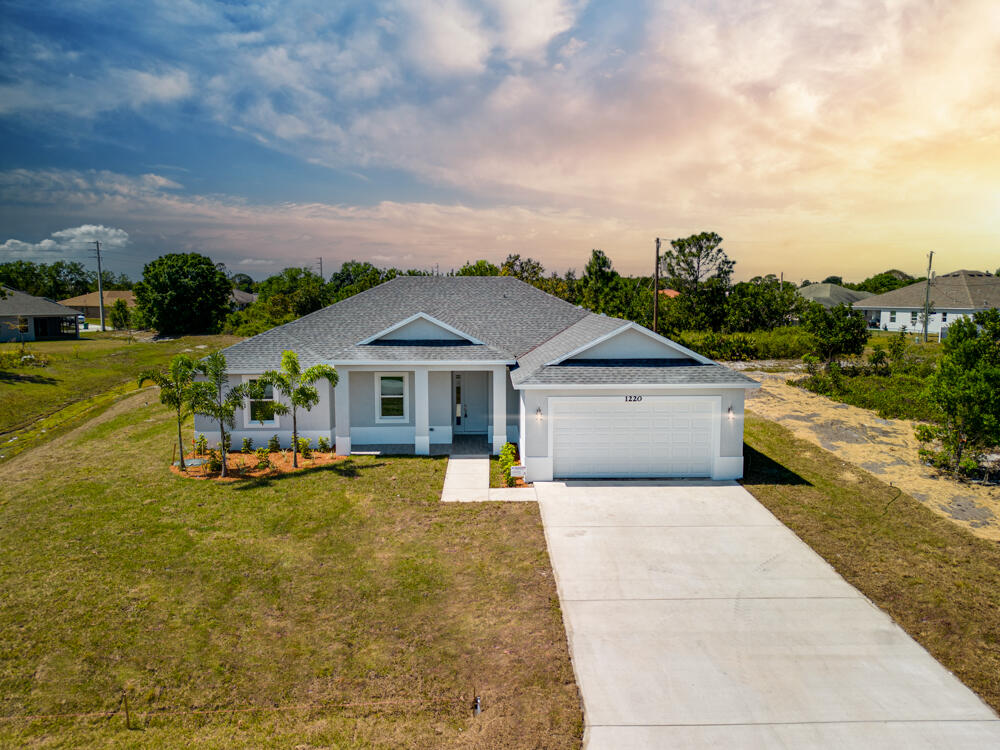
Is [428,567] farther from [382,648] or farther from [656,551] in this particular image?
[656,551]

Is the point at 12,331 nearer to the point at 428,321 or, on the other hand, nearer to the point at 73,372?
the point at 73,372

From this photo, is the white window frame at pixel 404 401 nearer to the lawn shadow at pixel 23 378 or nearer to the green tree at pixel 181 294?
the lawn shadow at pixel 23 378

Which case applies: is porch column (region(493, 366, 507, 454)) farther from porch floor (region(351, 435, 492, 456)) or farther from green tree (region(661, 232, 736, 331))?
green tree (region(661, 232, 736, 331))

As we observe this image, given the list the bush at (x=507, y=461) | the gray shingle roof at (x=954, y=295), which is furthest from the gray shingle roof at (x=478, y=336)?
the gray shingle roof at (x=954, y=295)

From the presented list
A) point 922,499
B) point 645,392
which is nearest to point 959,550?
point 922,499

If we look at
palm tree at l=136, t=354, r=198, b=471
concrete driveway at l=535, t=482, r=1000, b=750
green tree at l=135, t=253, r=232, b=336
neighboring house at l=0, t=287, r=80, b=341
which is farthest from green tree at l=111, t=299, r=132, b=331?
concrete driveway at l=535, t=482, r=1000, b=750
